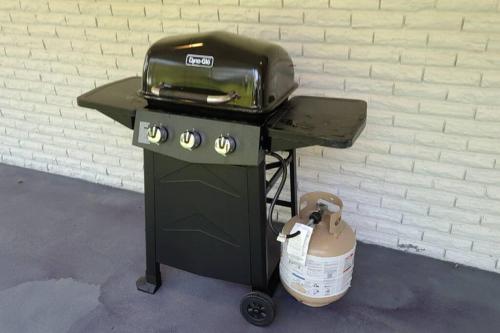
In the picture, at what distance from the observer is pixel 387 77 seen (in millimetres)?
1948

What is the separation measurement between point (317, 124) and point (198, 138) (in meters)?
0.44

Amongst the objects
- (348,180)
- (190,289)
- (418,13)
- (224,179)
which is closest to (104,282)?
(190,289)

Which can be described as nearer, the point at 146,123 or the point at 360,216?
the point at 146,123

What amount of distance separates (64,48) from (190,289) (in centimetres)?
172

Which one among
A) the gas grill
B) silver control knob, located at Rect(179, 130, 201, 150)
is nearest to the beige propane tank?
the gas grill

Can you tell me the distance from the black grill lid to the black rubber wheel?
0.79 meters

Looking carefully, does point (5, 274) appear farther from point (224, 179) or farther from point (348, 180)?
point (348, 180)

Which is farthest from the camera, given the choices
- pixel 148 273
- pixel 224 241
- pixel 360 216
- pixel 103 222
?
pixel 103 222

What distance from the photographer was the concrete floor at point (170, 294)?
5.97 ft

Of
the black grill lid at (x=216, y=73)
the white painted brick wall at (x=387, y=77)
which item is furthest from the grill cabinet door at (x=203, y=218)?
the white painted brick wall at (x=387, y=77)

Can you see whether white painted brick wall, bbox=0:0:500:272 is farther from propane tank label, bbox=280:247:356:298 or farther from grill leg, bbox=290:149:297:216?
propane tank label, bbox=280:247:356:298

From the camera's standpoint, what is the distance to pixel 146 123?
5.28 ft

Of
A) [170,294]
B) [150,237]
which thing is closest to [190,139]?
[150,237]

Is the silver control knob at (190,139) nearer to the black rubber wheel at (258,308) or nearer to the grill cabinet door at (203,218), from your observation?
the grill cabinet door at (203,218)
